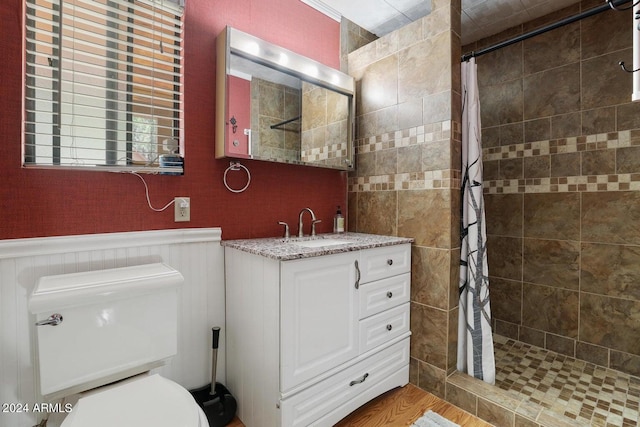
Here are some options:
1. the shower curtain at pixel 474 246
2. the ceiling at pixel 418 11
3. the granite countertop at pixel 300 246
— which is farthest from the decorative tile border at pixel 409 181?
the ceiling at pixel 418 11

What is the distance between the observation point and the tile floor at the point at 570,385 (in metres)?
1.62

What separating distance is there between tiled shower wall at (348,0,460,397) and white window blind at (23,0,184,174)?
1255mm

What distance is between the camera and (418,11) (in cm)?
224

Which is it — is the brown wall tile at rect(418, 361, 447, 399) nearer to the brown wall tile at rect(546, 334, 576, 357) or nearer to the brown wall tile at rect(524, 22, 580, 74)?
the brown wall tile at rect(546, 334, 576, 357)

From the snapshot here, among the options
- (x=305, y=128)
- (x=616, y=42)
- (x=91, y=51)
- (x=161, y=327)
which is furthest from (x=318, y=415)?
(x=616, y=42)

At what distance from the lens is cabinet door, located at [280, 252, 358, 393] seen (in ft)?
4.44

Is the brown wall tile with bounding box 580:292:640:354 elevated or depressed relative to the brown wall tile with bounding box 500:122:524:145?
depressed

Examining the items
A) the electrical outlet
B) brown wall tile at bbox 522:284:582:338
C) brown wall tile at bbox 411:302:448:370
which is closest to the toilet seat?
the electrical outlet

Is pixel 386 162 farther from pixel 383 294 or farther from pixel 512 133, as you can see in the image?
pixel 512 133

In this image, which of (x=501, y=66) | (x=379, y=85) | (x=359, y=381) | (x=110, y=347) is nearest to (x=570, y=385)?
(x=359, y=381)

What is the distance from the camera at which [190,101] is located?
1.66 meters

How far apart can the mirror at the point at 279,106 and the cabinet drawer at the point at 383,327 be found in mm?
1008

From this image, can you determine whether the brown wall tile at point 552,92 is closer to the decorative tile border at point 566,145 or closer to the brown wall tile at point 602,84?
the brown wall tile at point 602,84

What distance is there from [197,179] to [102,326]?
2.62 feet
